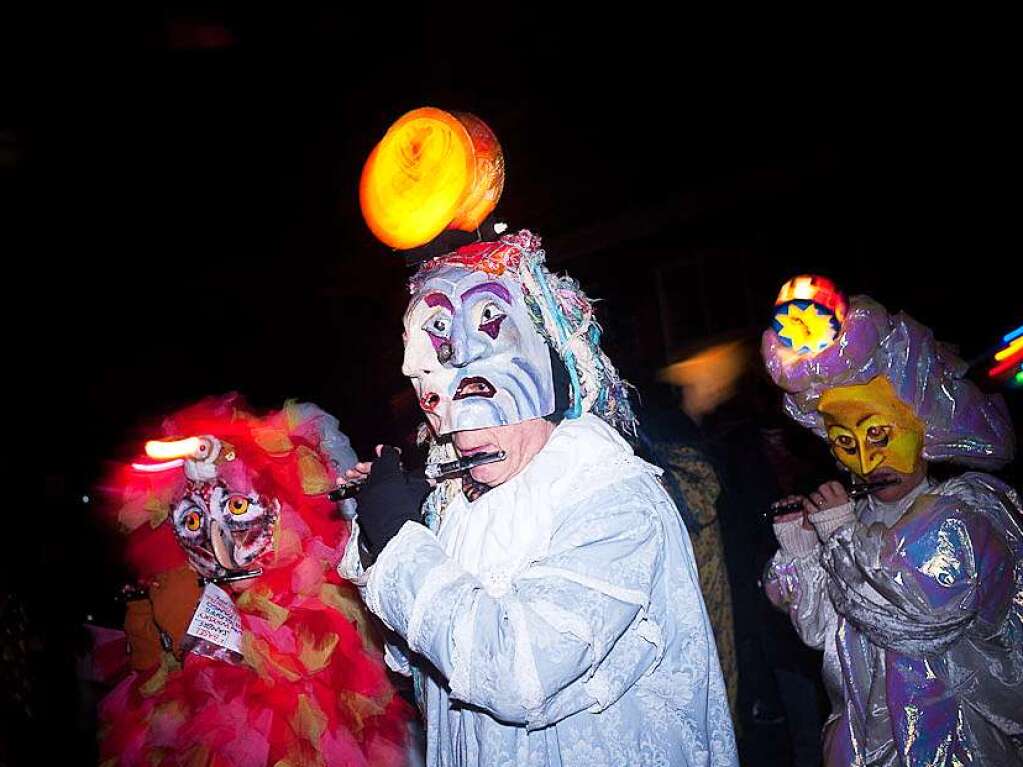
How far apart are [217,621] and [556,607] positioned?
69.6 inches

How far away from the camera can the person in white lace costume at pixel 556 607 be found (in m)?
1.57

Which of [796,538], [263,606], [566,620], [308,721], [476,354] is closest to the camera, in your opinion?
[566,620]

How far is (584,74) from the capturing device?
324 inches

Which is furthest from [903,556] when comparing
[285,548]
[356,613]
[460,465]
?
[285,548]

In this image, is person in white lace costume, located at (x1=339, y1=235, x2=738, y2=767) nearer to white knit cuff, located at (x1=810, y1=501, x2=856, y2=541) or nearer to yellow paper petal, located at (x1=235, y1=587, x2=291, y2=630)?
yellow paper petal, located at (x1=235, y1=587, x2=291, y2=630)

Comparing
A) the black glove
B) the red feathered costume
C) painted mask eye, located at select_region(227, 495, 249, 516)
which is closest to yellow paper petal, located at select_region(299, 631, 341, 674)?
the red feathered costume

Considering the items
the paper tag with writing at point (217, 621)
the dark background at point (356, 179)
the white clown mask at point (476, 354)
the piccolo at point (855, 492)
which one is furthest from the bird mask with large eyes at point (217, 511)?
the dark background at point (356, 179)

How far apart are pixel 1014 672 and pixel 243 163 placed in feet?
24.6

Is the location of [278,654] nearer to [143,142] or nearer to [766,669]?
[766,669]

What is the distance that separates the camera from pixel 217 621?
112 inches

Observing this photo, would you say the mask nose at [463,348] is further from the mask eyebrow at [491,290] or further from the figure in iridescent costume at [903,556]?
the figure in iridescent costume at [903,556]

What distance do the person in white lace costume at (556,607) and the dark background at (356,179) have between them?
375 cm

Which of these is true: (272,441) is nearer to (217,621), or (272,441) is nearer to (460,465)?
(217,621)

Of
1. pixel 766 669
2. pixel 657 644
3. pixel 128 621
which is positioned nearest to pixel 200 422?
pixel 128 621
